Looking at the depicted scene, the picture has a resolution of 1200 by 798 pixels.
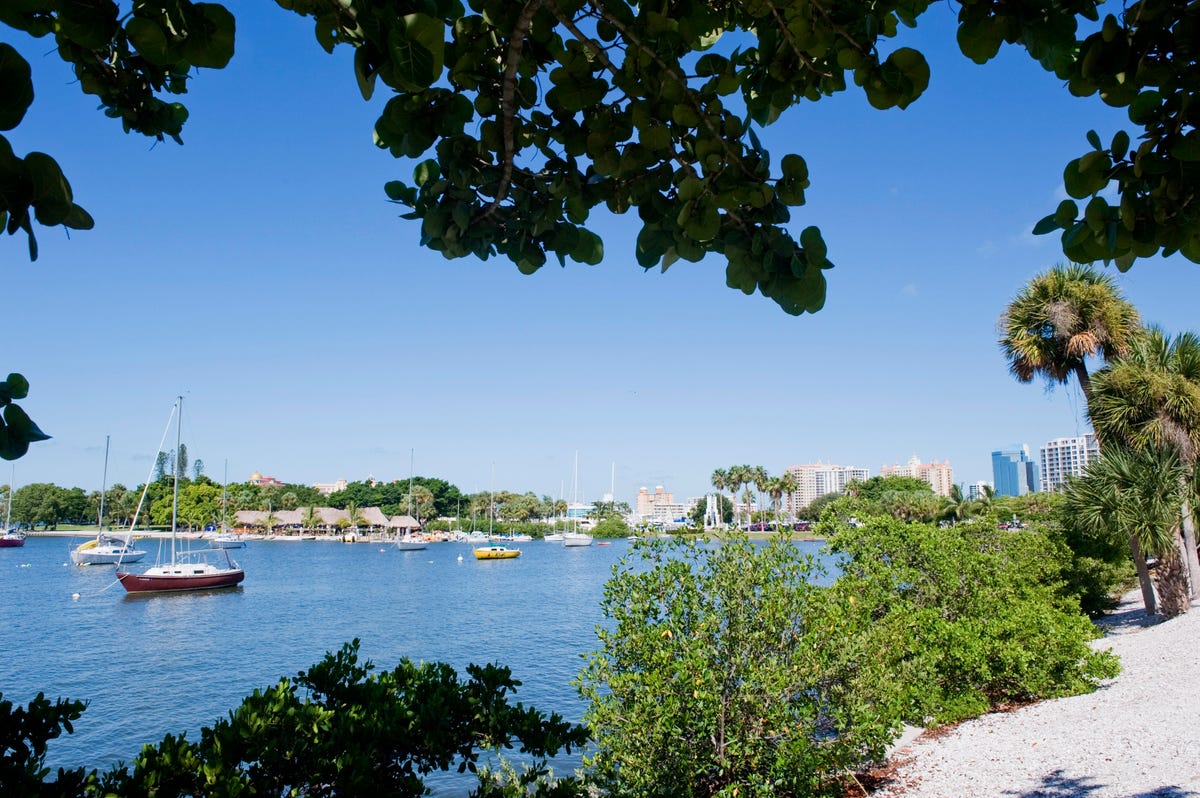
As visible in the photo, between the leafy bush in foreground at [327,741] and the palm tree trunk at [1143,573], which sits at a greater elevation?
the leafy bush in foreground at [327,741]

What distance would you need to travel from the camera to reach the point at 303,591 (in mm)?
38719

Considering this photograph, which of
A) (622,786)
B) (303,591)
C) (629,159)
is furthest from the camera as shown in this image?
(303,591)

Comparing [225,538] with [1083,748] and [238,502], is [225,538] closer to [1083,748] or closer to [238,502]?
[238,502]

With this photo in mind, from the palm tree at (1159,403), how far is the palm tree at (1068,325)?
0.81 metres

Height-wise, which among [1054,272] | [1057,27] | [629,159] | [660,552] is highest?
[1054,272]

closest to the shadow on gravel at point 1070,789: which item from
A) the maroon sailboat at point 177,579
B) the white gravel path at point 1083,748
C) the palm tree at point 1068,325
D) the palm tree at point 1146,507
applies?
the white gravel path at point 1083,748

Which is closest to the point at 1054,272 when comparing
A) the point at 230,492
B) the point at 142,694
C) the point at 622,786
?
the point at 622,786

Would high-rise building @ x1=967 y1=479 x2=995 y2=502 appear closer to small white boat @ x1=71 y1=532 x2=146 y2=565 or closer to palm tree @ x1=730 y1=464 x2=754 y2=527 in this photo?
palm tree @ x1=730 y1=464 x2=754 y2=527

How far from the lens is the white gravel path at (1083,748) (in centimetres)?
623

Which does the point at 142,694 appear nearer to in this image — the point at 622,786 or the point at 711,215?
the point at 622,786

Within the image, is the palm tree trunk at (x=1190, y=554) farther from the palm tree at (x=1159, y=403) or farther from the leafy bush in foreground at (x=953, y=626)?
the leafy bush in foreground at (x=953, y=626)

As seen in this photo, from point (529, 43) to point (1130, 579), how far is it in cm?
2422

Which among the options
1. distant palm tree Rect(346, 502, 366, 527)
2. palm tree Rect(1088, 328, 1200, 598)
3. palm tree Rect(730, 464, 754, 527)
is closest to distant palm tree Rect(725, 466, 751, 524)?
palm tree Rect(730, 464, 754, 527)

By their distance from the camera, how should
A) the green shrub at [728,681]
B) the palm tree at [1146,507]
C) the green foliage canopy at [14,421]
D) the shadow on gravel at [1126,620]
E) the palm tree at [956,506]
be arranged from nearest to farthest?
1. the green foliage canopy at [14,421]
2. the green shrub at [728,681]
3. the palm tree at [1146,507]
4. the shadow on gravel at [1126,620]
5. the palm tree at [956,506]
